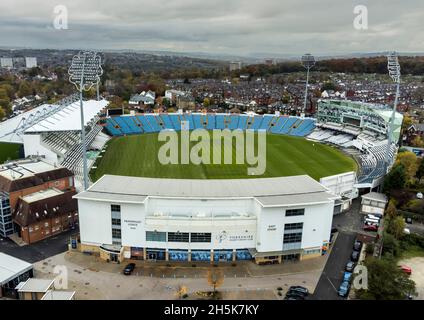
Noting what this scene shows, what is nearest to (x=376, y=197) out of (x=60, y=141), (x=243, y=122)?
(x=60, y=141)

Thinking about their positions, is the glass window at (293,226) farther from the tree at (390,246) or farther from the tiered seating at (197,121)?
the tiered seating at (197,121)

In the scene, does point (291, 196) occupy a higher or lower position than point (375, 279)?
higher

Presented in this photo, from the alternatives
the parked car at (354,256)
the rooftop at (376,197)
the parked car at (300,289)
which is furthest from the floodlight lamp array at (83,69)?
the rooftop at (376,197)

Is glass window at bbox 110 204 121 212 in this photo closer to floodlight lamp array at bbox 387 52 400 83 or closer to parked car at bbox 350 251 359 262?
parked car at bbox 350 251 359 262

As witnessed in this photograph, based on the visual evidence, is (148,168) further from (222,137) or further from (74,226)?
(222,137)

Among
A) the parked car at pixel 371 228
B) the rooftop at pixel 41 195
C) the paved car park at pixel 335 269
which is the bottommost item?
the paved car park at pixel 335 269
